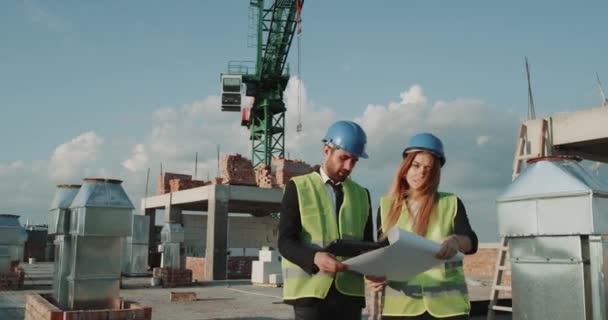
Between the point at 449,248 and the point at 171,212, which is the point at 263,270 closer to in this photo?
the point at 171,212

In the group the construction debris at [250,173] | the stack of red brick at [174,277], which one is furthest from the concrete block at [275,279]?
the construction debris at [250,173]

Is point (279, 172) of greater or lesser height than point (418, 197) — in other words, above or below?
above

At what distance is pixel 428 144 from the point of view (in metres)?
2.96

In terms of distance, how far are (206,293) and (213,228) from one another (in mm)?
6062

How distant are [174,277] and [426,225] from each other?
711 inches

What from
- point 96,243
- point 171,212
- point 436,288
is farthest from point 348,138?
point 171,212

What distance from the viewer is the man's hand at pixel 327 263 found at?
103 inches

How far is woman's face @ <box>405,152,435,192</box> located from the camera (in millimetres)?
2963

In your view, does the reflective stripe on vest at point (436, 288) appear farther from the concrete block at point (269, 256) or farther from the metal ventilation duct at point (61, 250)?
the concrete block at point (269, 256)

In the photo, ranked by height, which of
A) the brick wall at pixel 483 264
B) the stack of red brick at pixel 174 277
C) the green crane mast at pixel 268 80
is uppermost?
the green crane mast at pixel 268 80

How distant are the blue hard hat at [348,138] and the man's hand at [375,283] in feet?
2.13

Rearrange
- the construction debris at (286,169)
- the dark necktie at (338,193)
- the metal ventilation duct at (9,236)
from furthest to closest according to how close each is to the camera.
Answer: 1. the construction debris at (286,169)
2. the metal ventilation duct at (9,236)
3. the dark necktie at (338,193)

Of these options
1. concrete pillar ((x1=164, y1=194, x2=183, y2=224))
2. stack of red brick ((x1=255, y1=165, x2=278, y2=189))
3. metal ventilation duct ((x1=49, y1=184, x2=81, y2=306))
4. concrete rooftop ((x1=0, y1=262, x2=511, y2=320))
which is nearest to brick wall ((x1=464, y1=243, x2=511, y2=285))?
concrete rooftop ((x1=0, y1=262, x2=511, y2=320))

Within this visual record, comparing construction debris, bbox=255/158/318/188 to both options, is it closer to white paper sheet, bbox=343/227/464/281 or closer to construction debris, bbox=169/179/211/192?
construction debris, bbox=169/179/211/192
